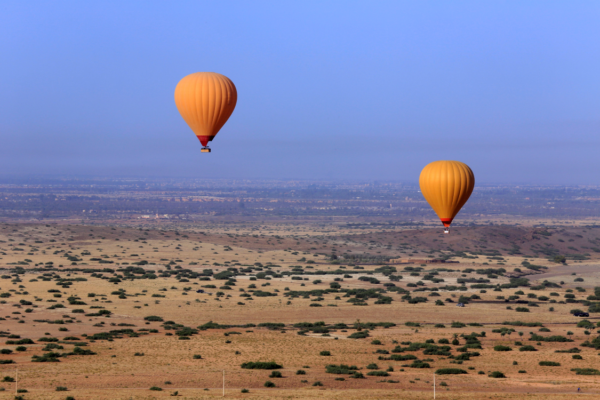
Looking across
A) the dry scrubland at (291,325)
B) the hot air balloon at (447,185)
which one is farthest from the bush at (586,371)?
the hot air balloon at (447,185)

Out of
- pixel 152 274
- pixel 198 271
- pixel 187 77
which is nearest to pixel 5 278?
pixel 152 274

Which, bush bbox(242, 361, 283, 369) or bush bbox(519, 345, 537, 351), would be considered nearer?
bush bbox(242, 361, 283, 369)

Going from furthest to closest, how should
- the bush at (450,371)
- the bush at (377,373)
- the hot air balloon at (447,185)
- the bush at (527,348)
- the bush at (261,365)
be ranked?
the hot air balloon at (447,185) → the bush at (527,348) → the bush at (261,365) → the bush at (450,371) → the bush at (377,373)

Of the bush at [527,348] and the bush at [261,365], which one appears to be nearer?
the bush at [261,365]

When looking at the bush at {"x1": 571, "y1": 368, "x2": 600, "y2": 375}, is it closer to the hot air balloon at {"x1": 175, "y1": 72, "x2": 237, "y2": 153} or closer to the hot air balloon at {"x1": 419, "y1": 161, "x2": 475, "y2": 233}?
the hot air balloon at {"x1": 419, "y1": 161, "x2": 475, "y2": 233}

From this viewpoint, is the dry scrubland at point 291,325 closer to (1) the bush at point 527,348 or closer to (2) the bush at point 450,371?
(2) the bush at point 450,371

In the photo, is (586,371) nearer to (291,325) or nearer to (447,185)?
(447,185)

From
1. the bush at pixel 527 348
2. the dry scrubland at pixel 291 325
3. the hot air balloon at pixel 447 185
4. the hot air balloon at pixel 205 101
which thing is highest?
the hot air balloon at pixel 205 101

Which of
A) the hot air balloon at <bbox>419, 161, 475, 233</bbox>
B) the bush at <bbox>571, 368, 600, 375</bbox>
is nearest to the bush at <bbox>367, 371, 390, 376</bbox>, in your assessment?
the bush at <bbox>571, 368, 600, 375</bbox>
